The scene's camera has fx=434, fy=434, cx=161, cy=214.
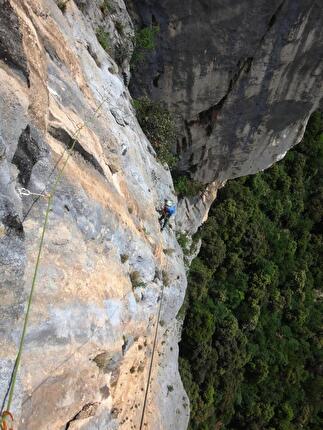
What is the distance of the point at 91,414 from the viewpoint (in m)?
7.52

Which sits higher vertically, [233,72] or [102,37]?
[233,72]

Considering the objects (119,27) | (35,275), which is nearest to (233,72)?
(119,27)

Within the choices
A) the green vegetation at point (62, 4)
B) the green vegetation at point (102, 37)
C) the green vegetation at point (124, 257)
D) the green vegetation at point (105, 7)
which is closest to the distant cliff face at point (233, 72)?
the green vegetation at point (105, 7)

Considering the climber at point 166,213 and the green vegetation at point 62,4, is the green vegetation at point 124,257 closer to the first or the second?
the climber at point 166,213

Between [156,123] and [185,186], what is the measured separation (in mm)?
4839

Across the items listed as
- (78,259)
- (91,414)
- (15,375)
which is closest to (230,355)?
(91,414)

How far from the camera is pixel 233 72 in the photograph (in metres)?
14.4

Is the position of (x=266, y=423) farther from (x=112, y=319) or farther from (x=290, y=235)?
(x=112, y=319)

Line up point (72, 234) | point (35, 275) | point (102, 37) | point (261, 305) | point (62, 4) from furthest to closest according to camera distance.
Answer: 1. point (261, 305)
2. point (102, 37)
3. point (62, 4)
4. point (72, 234)
5. point (35, 275)

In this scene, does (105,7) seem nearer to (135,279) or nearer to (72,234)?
(135,279)

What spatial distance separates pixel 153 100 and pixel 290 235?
14.0 meters

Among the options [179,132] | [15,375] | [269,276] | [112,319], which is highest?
[179,132]

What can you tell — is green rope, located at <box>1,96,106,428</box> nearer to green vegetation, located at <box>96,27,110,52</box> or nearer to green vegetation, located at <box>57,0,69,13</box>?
green vegetation, located at <box>57,0,69,13</box>

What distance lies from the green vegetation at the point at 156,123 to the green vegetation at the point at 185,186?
154 inches
